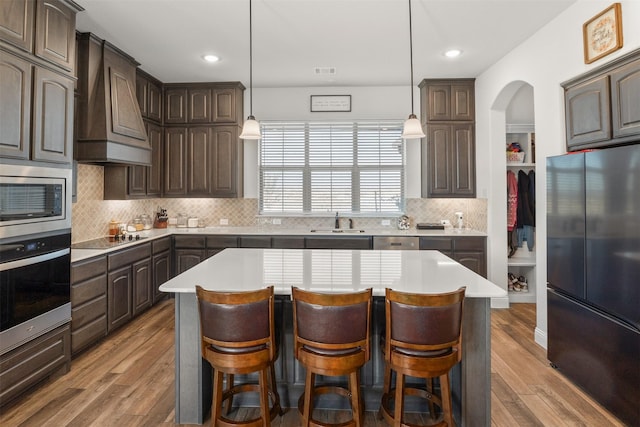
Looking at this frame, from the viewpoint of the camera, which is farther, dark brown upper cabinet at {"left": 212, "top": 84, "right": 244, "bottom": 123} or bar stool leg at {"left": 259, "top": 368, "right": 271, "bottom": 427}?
dark brown upper cabinet at {"left": 212, "top": 84, "right": 244, "bottom": 123}

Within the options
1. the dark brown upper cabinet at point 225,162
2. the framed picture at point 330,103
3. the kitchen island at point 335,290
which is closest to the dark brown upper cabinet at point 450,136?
the framed picture at point 330,103

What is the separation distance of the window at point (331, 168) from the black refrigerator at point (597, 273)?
8.02 feet

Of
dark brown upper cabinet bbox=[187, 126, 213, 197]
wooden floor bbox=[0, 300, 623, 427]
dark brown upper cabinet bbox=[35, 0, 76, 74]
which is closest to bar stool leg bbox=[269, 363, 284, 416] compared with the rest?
wooden floor bbox=[0, 300, 623, 427]

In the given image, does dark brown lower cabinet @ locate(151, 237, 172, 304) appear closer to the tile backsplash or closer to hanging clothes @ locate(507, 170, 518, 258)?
the tile backsplash

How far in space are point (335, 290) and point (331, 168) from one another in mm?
3401

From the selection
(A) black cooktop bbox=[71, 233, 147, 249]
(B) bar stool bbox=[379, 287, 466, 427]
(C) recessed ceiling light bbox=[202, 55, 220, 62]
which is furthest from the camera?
(C) recessed ceiling light bbox=[202, 55, 220, 62]

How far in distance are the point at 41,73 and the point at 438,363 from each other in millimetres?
3142

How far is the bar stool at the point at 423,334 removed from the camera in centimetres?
168

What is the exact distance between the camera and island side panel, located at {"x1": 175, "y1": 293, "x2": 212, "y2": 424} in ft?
6.81

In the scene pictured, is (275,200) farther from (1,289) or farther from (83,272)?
(1,289)

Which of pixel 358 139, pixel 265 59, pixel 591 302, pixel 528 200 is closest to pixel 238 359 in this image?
pixel 591 302

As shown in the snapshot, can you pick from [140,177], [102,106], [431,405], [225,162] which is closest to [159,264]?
[140,177]

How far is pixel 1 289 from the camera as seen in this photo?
215 centimetres

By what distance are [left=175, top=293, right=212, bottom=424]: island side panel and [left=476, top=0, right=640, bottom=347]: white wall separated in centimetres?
299
